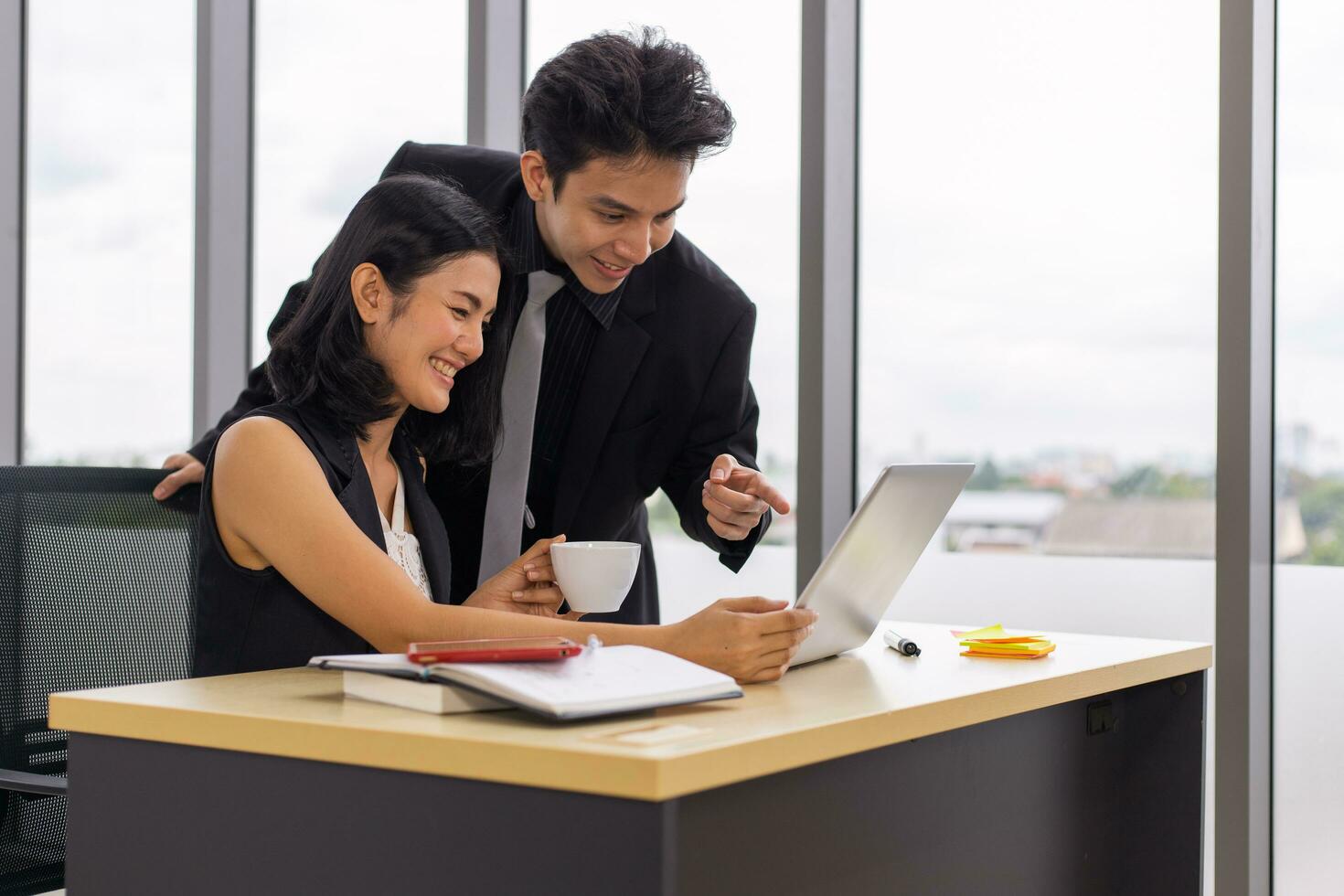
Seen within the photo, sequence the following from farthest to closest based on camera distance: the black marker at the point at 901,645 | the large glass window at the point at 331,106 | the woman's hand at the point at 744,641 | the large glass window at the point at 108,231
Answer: the large glass window at the point at 108,231 < the large glass window at the point at 331,106 < the black marker at the point at 901,645 < the woman's hand at the point at 744,641

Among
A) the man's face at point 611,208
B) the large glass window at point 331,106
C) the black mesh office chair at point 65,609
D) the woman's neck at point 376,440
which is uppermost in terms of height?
the large glass window at point 331,106

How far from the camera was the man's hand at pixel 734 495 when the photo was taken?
63.1 inches

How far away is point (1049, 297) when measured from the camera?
219 centimetres

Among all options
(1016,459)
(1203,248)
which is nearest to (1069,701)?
(1016,459)

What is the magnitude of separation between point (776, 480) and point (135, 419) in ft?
5.84

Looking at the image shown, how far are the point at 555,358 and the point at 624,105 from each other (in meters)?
0.45

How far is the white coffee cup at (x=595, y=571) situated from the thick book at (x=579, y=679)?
0.70ft

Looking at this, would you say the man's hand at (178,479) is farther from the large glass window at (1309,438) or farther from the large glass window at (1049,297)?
the large glass window at (1309,438)

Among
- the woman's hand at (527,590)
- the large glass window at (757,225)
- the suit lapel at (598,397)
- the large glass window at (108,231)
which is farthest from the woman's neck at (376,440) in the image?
the large glass window at (108,231)

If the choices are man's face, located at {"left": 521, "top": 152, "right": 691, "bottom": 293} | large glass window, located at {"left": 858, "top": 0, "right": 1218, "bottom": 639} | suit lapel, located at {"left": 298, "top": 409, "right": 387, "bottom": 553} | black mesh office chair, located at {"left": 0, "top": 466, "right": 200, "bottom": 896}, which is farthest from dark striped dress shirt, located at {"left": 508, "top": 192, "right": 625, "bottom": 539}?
large glass window, located at {"left": 858, "top": 0, "right": 1218, "bottom": 639}

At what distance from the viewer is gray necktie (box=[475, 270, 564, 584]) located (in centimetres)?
186

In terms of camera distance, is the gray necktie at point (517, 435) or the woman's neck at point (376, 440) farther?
the gray necktie at point (517, 435)

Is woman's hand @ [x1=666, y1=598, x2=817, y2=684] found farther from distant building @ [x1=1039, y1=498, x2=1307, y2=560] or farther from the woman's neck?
distant building @ [x1=1039, y1=498, x2=1307, y2=560]

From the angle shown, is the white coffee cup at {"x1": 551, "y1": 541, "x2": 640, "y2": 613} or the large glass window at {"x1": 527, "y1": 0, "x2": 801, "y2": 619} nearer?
the white coffee cup at {"x1": 551, "y1": 541, "x2": 640, "y2": 613}
